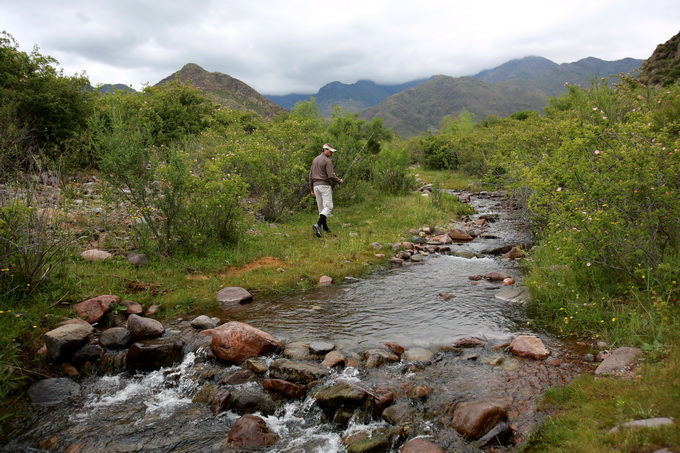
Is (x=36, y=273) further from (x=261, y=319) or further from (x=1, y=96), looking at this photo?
(x=1, y=96)

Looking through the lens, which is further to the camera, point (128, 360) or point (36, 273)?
point (36, 273)

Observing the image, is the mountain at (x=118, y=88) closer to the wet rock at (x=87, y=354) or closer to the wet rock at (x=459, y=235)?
the wet rock at (x=459, y=235)

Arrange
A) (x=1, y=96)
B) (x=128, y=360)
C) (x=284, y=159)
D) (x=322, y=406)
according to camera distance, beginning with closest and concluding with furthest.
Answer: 1. (x=322, y=406)
2. (x=128, y=360)
3. (x=1, y=96)
4. (x=284, y=159)

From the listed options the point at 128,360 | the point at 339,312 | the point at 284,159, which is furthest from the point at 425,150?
the point at 128,360

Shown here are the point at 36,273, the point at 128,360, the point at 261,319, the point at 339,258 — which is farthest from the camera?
the point at 339,258

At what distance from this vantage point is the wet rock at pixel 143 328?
6.23 m

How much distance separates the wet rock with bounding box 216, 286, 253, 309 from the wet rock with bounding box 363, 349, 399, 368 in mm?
3266

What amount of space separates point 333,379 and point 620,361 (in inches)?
130

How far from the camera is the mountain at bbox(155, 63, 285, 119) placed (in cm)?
12325

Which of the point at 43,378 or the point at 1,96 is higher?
the point at 1,96

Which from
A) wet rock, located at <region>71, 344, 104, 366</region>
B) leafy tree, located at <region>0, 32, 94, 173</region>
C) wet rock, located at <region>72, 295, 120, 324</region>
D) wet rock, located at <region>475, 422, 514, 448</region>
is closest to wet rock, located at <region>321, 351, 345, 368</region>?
wet rock, located at <region>475, 422, 514, 448</region>

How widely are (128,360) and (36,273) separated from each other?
2438 mm

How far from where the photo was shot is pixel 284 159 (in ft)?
46.2

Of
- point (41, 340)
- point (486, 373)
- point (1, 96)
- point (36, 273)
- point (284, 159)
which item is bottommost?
point (486, 373)
